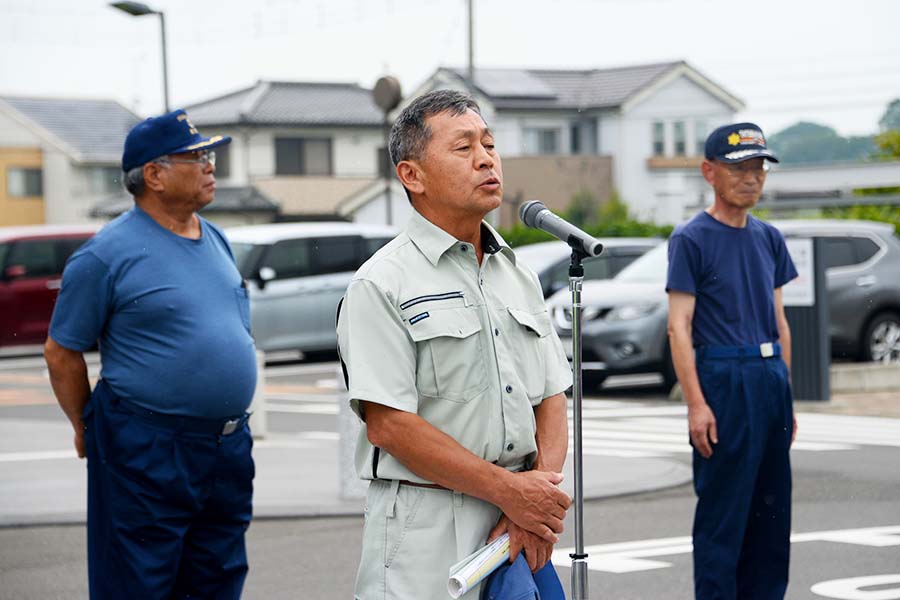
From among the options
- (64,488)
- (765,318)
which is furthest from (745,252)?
(64,488)

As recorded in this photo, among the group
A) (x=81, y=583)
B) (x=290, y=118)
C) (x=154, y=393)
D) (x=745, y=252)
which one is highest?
(x=290, y=118)

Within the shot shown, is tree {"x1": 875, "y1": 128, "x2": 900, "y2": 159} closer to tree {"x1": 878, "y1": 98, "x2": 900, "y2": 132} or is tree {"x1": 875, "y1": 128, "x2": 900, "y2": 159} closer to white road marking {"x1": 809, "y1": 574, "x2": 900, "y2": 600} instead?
tree {"x1": 878, "y1": 98, "x2": 900, "y2": 132}

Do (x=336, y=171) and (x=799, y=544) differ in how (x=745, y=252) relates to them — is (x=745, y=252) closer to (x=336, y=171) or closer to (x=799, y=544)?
(x=799, y=544)

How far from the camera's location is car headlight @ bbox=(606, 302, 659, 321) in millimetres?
15953

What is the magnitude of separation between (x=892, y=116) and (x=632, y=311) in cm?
1816

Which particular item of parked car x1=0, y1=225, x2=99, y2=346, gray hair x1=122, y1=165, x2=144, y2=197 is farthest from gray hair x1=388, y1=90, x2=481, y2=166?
parked car x1=0, y1=225, x2=99, y2=346

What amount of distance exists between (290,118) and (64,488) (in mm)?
52902

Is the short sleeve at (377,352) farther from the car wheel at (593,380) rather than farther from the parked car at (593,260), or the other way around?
the parked car at (593,260)

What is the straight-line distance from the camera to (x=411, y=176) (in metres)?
3.65

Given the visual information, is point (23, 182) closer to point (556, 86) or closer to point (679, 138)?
point (556, 86)

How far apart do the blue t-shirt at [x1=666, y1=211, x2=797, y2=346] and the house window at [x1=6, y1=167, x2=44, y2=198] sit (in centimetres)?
5961

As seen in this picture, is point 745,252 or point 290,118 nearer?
point 745,252

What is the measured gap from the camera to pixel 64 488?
10.2m

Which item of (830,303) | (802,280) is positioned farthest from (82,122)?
(802,280)
